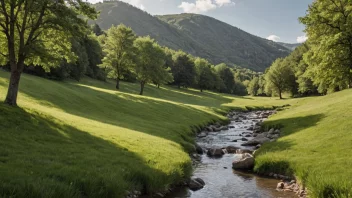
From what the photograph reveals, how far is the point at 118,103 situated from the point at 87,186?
126 feet

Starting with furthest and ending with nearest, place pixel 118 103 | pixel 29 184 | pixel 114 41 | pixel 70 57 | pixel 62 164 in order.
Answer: pixel 114 41, pixel 118 103, pixel 70 57, pixel 62 164, pixel 29 184

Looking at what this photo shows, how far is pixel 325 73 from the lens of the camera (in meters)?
41.4

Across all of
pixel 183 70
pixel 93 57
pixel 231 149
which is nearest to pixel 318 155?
pixel 231 149

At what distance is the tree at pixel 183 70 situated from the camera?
150 m

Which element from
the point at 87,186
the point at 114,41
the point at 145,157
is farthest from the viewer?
the point at 114,41

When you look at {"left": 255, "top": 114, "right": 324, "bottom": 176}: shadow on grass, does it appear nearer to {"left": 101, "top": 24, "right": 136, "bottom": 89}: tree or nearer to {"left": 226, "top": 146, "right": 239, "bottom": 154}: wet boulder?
{"left": 226, "top": 146, "right": 239, "bottom": 154}: wet boulder

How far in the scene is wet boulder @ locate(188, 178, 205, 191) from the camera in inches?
820

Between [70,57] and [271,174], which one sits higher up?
[70,57]

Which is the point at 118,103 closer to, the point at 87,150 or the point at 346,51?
the point at 87,150

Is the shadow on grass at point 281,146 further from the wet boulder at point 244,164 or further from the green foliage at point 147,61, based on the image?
the green foliage at point 147,61

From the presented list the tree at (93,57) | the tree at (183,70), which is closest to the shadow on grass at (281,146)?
the tree at (93,57)

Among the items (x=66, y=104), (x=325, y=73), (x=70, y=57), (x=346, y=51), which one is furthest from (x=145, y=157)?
(x=346, y=51)

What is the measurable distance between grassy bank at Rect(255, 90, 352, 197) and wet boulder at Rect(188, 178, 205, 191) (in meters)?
5.76

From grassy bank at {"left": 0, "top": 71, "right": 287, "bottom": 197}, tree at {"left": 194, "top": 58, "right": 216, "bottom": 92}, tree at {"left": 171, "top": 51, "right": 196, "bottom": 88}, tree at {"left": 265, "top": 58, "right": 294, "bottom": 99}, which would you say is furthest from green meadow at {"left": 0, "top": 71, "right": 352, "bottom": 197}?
tree at {"left": 194, "top": 58, "right": 216, "bottom": 92}
